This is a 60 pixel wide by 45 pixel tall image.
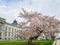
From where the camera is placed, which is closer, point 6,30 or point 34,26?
point 34,26

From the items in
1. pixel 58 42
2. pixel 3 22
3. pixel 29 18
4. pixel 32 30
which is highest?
pixel 3 22

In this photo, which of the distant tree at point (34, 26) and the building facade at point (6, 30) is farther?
the building facade at point (6, 30)

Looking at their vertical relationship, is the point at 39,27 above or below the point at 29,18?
below

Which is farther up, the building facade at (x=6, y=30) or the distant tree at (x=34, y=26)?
the building facade at (x=6, y=30)

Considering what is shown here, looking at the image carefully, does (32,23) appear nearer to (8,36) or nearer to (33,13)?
(33,13)

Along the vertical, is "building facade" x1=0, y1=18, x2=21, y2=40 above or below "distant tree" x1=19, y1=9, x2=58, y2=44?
above

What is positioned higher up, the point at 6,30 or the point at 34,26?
the point at 6,30

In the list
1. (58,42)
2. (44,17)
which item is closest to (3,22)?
(44,17)

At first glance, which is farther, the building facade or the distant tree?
the building facade

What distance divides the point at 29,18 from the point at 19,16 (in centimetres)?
171

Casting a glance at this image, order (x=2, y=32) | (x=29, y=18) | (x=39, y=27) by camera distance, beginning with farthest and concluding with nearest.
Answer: (x=2, y=32) < (x=29, y=18) < (x=39, y=27)

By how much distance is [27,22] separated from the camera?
88.9 feet

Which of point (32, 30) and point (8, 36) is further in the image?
point (8, 36)

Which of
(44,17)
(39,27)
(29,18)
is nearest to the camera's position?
(39,27)
